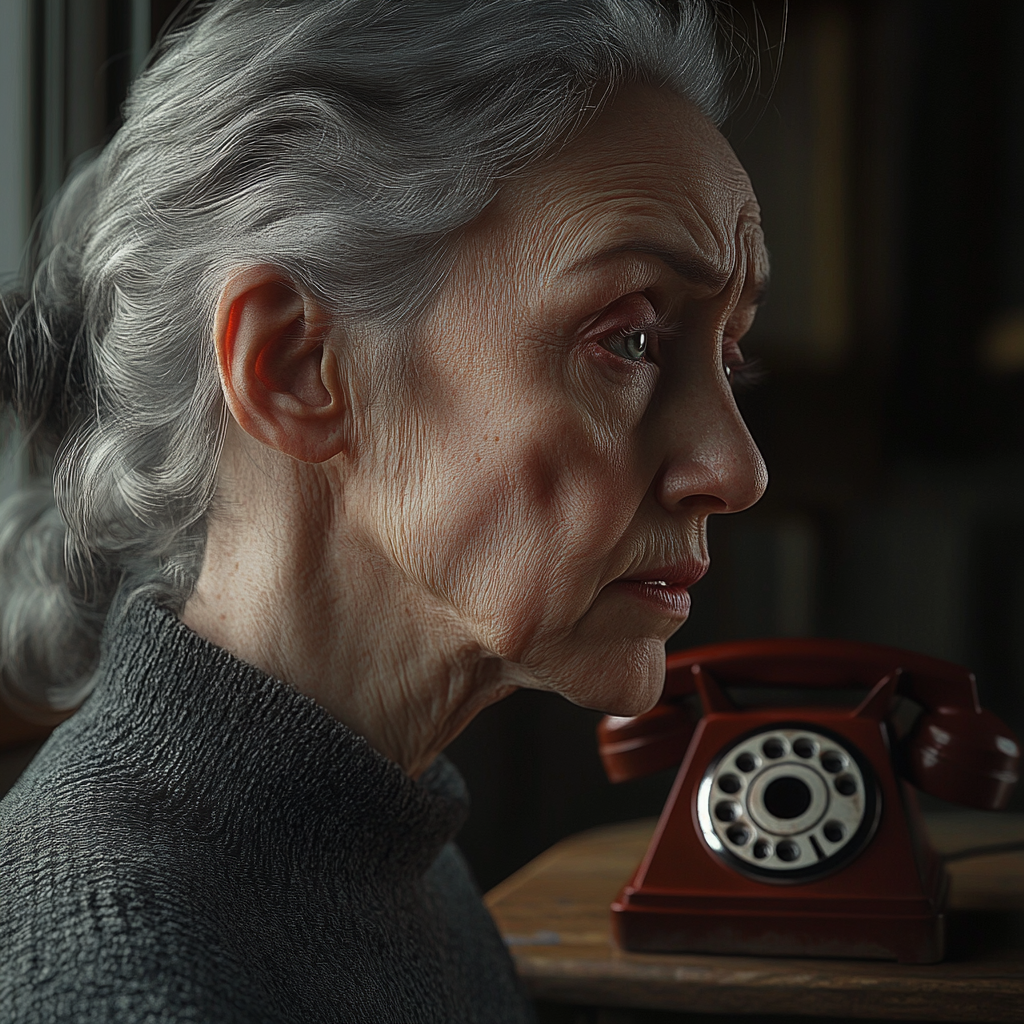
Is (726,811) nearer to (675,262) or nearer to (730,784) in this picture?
(730,784)

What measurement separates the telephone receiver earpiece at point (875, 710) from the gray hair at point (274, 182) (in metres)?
Result: 0.53

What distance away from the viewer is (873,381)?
165 centimetres

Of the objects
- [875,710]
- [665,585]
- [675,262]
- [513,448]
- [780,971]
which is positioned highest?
[675,262]

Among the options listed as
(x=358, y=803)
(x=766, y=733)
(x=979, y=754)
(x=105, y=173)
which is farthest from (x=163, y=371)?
(x=979, y=754)

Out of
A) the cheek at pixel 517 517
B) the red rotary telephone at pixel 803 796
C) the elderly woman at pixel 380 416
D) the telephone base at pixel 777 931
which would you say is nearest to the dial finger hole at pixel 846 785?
the red rotary telephone at pixel 803 796

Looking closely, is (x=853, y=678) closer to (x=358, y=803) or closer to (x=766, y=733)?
(x=766, y=733)

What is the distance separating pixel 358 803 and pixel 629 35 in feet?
1.80

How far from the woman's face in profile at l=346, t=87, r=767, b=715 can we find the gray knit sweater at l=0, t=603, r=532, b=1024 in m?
0.14

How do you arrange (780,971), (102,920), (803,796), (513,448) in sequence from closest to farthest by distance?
(102,920), (513,448), (780,971), (803,796)

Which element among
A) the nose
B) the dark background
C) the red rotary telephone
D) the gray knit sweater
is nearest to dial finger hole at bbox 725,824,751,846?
the red rotary telephone

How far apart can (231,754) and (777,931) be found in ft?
1.70

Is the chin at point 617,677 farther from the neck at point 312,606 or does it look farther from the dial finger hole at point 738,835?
the dial finger hole at point 738,835

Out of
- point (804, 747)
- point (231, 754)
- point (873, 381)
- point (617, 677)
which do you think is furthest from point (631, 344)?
point (873, 381)

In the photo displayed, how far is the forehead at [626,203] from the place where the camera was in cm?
66
